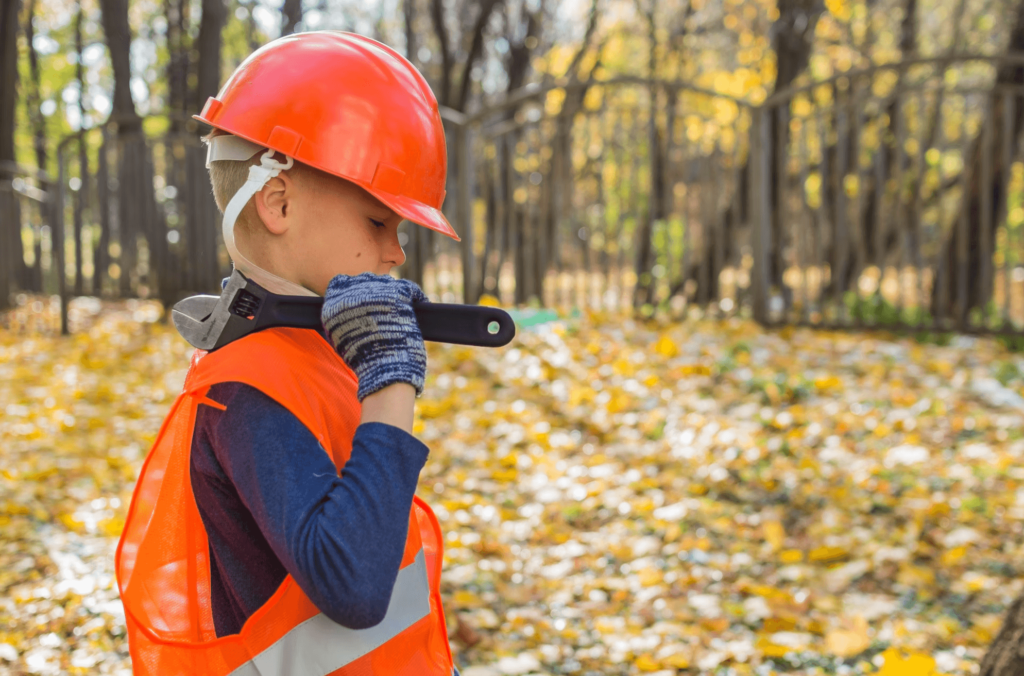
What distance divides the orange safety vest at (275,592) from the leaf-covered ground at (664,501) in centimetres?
170

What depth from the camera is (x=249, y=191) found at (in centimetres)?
115

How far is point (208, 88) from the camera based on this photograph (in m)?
8.96

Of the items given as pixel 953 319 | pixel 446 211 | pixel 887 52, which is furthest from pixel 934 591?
pixel 887 52

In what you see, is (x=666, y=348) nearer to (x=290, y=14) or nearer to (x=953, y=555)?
(x=953, y=555)

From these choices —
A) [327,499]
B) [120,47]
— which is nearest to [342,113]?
[327,499]

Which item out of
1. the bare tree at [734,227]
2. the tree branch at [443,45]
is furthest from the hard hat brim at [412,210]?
the tree branch at [443,45]

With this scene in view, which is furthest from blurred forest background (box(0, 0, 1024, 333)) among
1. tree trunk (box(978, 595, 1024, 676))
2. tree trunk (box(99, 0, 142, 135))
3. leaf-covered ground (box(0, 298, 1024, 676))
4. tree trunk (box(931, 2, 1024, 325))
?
tree trunk (box(978, 595, 1024, 676))

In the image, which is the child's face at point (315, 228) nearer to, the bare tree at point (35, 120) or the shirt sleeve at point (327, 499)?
the shirt sleeve at point (327, 499)

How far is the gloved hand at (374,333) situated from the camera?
1041 millimetres

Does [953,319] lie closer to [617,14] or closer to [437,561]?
[437,561]

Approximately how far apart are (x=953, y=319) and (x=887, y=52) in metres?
10.4

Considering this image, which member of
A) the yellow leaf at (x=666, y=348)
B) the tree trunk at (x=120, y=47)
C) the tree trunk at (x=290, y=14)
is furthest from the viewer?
the tree trunk at (x=120, y=47)

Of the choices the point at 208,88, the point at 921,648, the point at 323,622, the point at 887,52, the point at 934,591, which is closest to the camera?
the point at 323,622

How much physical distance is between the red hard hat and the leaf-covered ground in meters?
2.01
